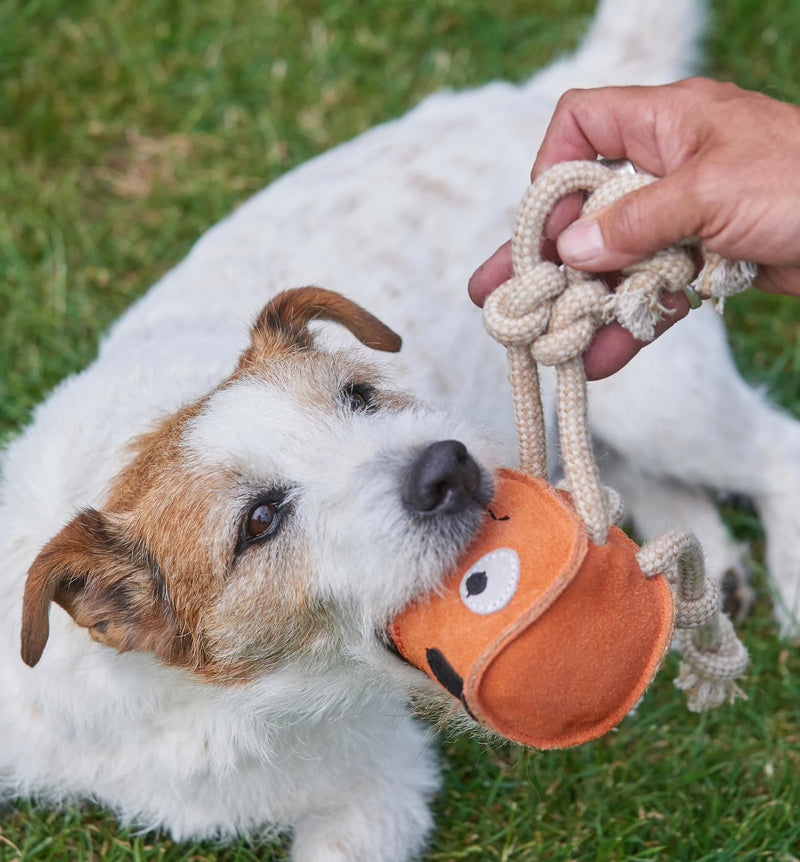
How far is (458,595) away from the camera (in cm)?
222

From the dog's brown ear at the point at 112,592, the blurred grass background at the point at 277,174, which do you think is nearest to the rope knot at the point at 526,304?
the dog's brown ear at the point at 112,592

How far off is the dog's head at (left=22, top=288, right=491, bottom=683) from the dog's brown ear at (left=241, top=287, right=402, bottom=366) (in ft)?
0.24

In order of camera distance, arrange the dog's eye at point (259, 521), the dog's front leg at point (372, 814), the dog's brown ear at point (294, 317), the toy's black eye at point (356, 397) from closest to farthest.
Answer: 1. the dog's eye at point (259, 521)
2. the toy's black eye at point (356, 397)
3. the dog's brown ear at point (294, 317)
4. the dog's front leg at point (372, 814)

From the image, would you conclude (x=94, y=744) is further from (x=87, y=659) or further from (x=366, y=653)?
(x=366, y=653)

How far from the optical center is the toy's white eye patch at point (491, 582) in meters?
2.10

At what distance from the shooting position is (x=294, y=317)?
120 inches

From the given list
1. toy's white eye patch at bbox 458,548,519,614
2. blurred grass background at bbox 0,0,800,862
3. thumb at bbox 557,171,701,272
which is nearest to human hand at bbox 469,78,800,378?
thumb at bbox 557,171,701,272

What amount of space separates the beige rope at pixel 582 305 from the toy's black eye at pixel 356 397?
0.54 metres

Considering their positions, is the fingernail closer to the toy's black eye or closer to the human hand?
the human hand

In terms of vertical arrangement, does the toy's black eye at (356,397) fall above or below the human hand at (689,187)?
below

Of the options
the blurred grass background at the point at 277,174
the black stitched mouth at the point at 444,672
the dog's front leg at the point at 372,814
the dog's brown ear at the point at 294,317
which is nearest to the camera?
the black stitched mouth at the point at 444,672

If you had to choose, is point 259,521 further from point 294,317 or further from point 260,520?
point 294,317

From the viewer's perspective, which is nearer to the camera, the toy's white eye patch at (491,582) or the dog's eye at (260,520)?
the toy's white eye patch at (491,582)

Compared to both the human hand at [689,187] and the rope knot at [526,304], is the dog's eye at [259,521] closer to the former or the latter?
the rope knot at [526,304]
